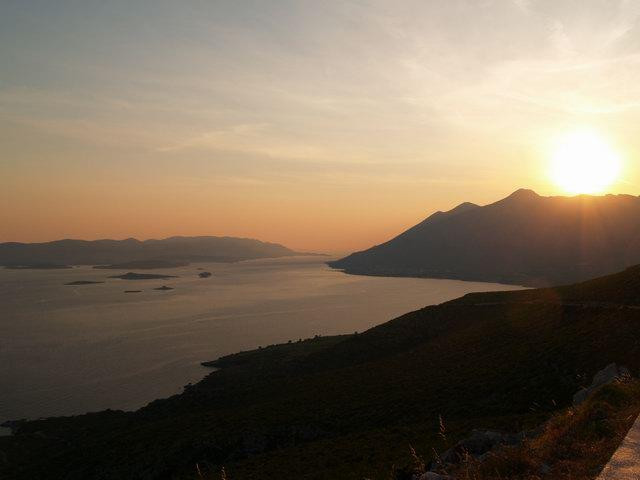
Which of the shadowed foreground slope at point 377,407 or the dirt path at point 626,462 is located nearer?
the dirt path at point 626,462

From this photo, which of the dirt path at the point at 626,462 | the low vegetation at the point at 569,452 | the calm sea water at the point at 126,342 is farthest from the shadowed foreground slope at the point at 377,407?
the dirt path at the point at 626,462

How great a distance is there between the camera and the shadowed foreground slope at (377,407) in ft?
100

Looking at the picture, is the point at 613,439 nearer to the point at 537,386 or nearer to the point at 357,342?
the point at 537,386

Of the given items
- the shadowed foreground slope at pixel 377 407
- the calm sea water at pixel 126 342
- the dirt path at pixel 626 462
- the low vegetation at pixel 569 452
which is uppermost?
the dirt path at pixel 626 462

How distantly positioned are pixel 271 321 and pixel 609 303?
12458 centimetres

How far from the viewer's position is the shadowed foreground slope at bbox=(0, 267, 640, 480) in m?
30.6

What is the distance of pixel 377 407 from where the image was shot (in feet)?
129

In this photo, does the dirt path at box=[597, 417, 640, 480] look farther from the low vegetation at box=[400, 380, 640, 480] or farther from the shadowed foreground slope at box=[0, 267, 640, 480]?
the shadowed foreground slope at box=[0, 267, 640, 480]

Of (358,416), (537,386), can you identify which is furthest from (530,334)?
(358,416)

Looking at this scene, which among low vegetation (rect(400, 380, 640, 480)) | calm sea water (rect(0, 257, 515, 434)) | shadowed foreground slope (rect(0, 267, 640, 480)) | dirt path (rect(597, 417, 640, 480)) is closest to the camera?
dirt path (rect(597, 417, 640, 480))

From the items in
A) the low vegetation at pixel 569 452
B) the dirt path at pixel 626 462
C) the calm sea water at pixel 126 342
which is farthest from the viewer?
the calm sea water at pixel 126 342

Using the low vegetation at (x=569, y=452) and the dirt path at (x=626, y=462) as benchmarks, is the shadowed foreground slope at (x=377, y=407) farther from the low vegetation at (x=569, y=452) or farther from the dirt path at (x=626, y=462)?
the dirt path at (x=626, y=462)

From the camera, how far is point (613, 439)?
9.59m

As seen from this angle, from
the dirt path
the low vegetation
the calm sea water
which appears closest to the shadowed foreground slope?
the low vegetation
